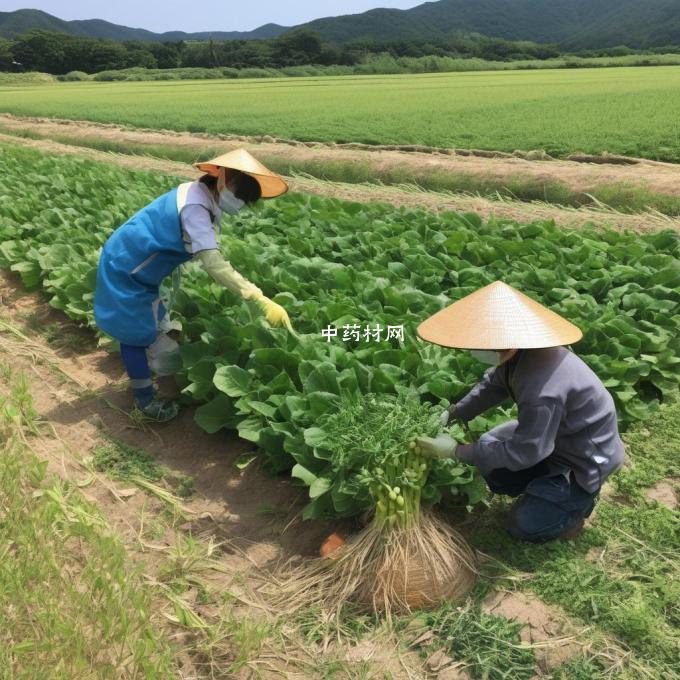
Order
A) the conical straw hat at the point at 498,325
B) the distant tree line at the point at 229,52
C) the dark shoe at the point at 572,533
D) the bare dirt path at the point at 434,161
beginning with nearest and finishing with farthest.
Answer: the conical straw hat at the point at 498,325
the dark shoe at the point at 572,533
the bare dirt path at the point at 434,161
the distant tree line at the point at 229,52

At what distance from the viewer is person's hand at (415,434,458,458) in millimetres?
2855

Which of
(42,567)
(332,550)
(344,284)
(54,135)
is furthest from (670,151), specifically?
(54,135)

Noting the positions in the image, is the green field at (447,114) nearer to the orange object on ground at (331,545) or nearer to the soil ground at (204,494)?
the soil ground at (204,494)

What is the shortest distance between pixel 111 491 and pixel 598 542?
2649 millimetres

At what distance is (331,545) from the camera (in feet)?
10.2

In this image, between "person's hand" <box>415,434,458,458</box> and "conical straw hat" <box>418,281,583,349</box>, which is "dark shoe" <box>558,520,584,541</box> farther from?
"conical straw hat" <box>418,281,583,349</box>

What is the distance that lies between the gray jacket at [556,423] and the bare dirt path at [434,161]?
313 inches

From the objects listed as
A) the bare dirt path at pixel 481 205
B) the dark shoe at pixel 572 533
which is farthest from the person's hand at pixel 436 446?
the bare dirt path at pixel 481 205

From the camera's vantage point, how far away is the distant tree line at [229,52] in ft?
203

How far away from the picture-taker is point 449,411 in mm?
3275

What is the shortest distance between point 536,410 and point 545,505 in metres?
0.55

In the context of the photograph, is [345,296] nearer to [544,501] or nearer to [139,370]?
[139,370]

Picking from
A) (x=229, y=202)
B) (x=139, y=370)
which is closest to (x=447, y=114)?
(x=229, y=202)

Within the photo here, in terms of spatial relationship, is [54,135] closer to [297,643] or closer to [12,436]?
[12,436]
